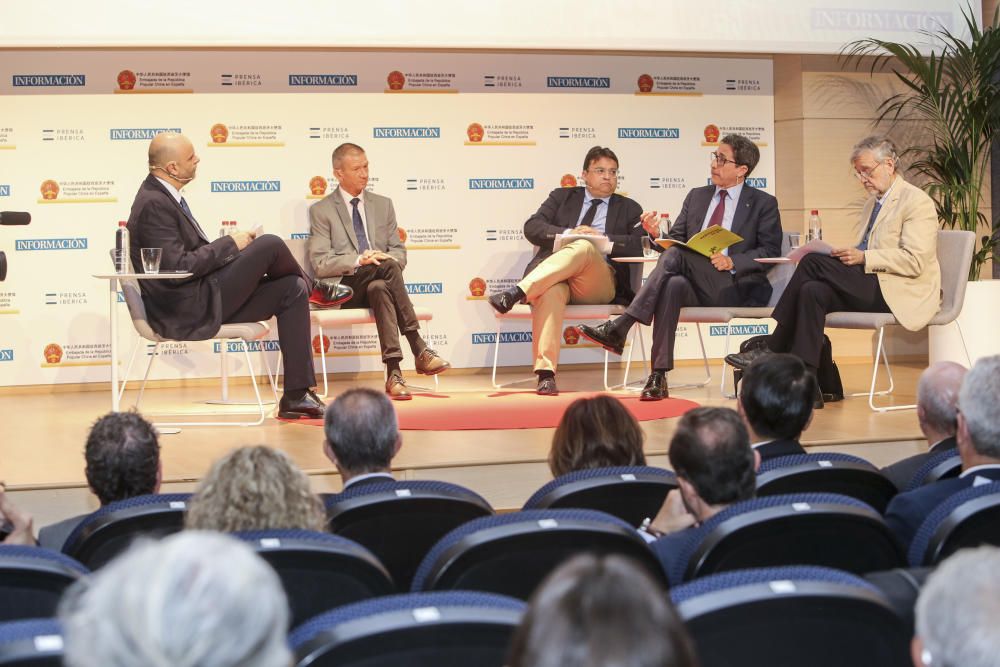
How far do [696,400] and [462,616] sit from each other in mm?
4554

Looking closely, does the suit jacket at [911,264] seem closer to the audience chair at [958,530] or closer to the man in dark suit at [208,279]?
the man in dark suit at [208,279]

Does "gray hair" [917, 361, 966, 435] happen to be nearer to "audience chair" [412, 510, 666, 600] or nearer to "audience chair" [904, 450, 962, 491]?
"audience chair" [904, 450, 962, 491]

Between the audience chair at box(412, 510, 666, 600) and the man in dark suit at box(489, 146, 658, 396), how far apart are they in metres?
4.04

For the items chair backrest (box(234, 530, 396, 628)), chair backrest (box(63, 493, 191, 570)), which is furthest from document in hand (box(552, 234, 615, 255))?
chair backrest (box(234, 530, 396, 628))

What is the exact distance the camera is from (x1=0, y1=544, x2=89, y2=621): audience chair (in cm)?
166

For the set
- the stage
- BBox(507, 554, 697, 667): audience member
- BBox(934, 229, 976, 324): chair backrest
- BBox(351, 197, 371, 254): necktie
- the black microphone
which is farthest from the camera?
BBox(351, 197, 371, 254): necktie

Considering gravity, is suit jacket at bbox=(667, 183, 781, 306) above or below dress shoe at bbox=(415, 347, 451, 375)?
above

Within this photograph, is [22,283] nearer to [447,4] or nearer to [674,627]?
[447,4]

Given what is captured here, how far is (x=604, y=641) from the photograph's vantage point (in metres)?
0.88

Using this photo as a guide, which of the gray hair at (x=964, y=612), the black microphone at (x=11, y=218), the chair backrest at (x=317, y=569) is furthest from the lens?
the black microphone at (x=11, y=218)

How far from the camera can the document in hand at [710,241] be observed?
218 inches

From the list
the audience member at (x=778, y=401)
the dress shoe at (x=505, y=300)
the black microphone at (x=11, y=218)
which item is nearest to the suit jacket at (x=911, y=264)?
the dress shoe at (x=505, y=300)

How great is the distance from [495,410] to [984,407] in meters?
3.17

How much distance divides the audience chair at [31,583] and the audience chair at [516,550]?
0.51 m
